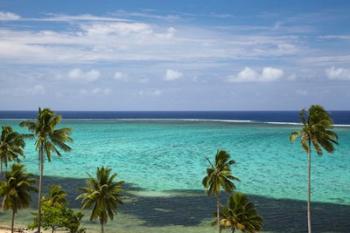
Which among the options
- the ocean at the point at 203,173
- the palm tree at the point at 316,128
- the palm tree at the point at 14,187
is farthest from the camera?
the ocean at the point at 203,173

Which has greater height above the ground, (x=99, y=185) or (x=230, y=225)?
(x=99, y=185)

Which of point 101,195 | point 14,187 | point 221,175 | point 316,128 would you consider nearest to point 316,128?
point 316,128

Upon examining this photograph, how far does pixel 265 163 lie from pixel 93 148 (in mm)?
79610

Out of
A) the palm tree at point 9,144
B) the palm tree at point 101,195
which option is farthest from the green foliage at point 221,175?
the palm tree at point 9,144

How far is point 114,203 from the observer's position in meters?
53.7

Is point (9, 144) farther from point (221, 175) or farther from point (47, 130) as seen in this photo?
point (221, 175)

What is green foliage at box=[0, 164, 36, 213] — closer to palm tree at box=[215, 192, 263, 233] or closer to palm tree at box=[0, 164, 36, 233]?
palm tree at box=[0, 164, 36, 233]

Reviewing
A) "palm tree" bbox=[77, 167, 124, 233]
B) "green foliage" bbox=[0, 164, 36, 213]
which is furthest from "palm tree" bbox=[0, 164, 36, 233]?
"palm tree" bbox=[77, 167, 124, 233]

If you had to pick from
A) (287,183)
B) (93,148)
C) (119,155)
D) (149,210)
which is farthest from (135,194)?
(93,148)

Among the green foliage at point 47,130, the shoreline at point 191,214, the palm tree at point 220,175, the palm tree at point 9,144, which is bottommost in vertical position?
the shoreline at point 191,214

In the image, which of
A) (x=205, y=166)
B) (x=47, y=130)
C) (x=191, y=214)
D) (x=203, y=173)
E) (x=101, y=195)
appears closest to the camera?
(x=101, y=195)

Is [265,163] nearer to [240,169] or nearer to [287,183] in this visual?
[240,169]

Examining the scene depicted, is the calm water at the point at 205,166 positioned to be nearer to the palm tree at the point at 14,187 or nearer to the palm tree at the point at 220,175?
the palm tree at the point at 220,175

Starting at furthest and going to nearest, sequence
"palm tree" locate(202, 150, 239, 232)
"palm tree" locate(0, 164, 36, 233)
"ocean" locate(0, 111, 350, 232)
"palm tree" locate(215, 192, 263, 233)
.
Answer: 1. "ocean" locate(0, 111, 350, 232)
2. "palm tree" locate(0, 164, 36, 233)
3. "palm tree" locate(202, 150, 239, 232)
4. "palm tree" locate(215, 192, 263, 233)
